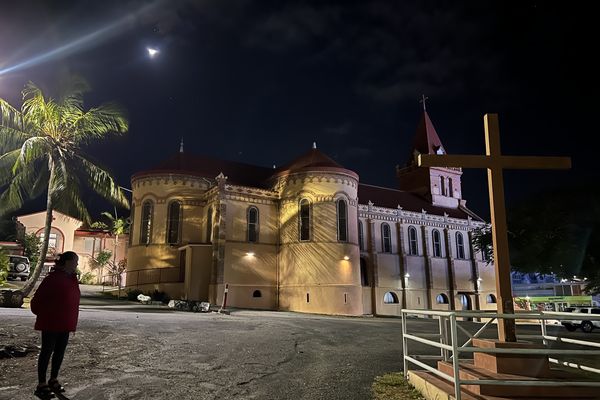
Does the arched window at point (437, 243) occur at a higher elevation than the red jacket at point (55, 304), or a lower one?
higher

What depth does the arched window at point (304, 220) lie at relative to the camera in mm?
29031

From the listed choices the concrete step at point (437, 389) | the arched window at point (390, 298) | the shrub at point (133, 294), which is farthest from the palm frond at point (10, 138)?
the arched window at point (390, 298)

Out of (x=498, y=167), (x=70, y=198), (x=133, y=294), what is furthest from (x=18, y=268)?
(x=498, y=167)

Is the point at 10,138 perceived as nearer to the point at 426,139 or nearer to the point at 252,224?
the point at 252,224

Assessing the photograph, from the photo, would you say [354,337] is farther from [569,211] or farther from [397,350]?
[569,211]

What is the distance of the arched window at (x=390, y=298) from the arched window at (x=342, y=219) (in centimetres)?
916

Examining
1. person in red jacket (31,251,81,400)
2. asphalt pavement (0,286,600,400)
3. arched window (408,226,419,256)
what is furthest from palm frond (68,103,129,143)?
arched window (408,226,419,256)

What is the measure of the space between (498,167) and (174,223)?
1013 inches

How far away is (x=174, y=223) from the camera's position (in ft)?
96.8

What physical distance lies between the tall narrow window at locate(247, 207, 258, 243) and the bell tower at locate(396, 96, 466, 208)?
22.8m

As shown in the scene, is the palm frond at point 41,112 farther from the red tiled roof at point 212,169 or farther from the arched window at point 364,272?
the arched window at point 364,272

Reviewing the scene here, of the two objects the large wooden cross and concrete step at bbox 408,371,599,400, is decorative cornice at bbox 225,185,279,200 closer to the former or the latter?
the large wooden cross

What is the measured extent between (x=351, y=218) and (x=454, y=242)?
52.9ft

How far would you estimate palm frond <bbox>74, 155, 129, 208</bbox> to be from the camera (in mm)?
18750
